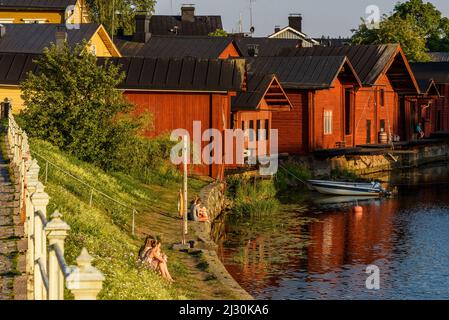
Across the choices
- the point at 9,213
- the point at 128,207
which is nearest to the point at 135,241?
the point at 128,207

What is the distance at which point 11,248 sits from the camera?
18781 mm

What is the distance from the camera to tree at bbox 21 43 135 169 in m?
40.8

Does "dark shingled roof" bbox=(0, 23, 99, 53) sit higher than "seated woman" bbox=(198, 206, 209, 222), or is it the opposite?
"dark shingled roof" bbox=(0, 23, 99, 53)

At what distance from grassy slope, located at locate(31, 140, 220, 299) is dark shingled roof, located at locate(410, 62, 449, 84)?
48.5 meters

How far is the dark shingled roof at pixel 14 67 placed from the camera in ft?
172

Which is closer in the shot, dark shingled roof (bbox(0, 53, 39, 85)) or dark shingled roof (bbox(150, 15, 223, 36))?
dark shingled roof (bbox(0, 53, 39, 85))

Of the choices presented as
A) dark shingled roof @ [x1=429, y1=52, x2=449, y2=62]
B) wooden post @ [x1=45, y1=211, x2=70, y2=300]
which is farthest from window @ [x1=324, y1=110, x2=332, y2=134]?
dark shingled roof @ [x1=429, y1=52, x2=449, y2=62]

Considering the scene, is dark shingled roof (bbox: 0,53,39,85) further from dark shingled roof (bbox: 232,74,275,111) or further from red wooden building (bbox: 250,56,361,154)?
red wooden building (bbox: 250,56,361,154)

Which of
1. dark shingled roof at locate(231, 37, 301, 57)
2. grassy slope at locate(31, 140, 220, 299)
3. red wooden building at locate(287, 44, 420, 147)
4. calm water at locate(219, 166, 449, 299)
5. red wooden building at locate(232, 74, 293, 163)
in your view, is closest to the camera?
grassy slope at locate(31, 140, 220, 299)

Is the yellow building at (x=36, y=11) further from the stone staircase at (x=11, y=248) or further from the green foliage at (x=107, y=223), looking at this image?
the stone staircase at (x=11, y=248)

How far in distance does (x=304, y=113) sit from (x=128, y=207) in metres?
32.0

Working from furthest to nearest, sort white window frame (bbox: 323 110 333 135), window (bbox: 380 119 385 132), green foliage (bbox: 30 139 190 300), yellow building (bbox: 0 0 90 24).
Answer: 1. yellow building (bbox: 0 0 90 24)
2. window (bbox: 380 119 385 132)
3. white window frame (bbox: 323 110 333 135)
4. green foliage (bbox: 30 139 190 300)

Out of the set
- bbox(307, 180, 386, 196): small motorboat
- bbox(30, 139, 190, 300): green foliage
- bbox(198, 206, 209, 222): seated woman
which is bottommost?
bbox(307, 180, 386, 196): small motorboat

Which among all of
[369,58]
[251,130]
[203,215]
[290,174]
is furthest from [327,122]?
[203,215]
